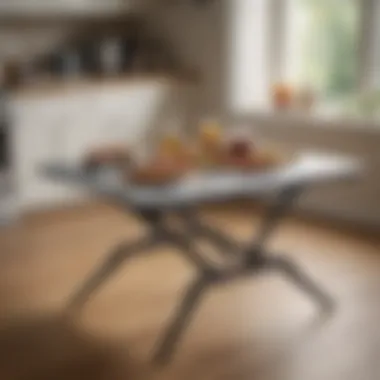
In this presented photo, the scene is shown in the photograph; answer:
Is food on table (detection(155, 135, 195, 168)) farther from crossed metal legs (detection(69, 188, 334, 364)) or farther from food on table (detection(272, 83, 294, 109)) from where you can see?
Answer: food on table (detection(272, 83, 294, 109))

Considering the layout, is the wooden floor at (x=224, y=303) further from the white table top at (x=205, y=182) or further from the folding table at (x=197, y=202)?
the white table top at (x=205, y=182)

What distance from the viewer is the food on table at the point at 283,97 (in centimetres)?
543

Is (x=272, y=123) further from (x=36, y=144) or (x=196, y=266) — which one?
(x=196, y=266)

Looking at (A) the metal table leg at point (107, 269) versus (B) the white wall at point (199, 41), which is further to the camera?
(B) the white wall at point (199, 41)

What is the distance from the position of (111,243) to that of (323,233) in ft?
3.98

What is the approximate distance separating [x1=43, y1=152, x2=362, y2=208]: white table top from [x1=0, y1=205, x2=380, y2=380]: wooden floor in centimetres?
54

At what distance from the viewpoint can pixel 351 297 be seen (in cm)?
369

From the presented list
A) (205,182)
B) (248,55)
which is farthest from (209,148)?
(248,55)

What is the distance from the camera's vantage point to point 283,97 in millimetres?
5430

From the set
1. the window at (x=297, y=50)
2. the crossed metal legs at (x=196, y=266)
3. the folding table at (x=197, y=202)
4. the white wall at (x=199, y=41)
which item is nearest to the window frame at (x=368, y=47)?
the window at (x=297, y=50)

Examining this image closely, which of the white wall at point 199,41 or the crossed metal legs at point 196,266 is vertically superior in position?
the white wall at point 199,41

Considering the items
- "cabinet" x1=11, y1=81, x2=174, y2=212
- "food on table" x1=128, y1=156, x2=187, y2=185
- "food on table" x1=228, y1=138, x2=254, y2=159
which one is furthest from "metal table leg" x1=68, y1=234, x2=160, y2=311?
"cabinet" x1=11, y1=81, x2=174, y2=212

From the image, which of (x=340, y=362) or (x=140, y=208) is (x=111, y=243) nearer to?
(x=140, y=208)

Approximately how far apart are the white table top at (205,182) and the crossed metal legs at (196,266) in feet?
0.55
